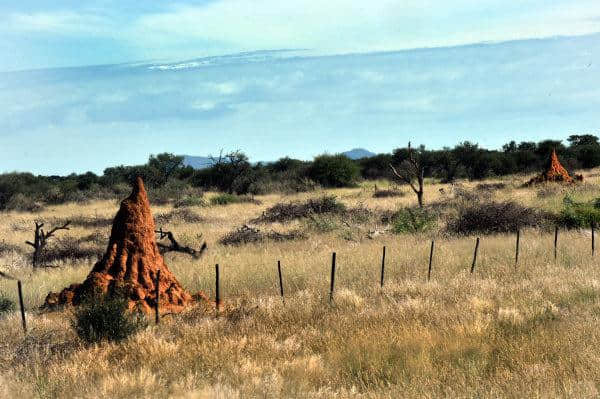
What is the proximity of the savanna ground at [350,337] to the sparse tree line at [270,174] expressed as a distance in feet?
92.4

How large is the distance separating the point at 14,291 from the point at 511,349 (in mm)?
10280

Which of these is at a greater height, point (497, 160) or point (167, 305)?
point (497, 160)

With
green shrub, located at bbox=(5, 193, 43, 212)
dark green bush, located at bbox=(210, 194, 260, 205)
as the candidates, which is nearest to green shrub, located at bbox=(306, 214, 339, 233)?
dark green bush, located at bbox=(210, 194, 260, 205)

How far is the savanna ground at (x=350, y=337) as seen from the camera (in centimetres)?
650

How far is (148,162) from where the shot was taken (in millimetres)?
68500

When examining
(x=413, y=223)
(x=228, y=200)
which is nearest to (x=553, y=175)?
(x=413, y=223)

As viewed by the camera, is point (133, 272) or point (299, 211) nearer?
point (133, 272)

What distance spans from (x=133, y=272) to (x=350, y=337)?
4.64 m

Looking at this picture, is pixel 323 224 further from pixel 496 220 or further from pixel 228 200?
pixel 228 200

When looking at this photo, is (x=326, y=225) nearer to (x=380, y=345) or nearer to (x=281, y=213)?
(x=281, y=213)

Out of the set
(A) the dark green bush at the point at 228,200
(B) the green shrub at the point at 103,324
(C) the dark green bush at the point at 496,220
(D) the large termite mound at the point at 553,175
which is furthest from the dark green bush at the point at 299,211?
(B) the green shrub at the point at 103,324

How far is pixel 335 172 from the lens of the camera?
56.5 metres

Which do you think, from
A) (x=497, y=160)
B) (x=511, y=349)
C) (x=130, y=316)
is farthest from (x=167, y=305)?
(x=497, y=160)

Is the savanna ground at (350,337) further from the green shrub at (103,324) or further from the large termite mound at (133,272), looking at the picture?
the large termite mound at (133,272)
